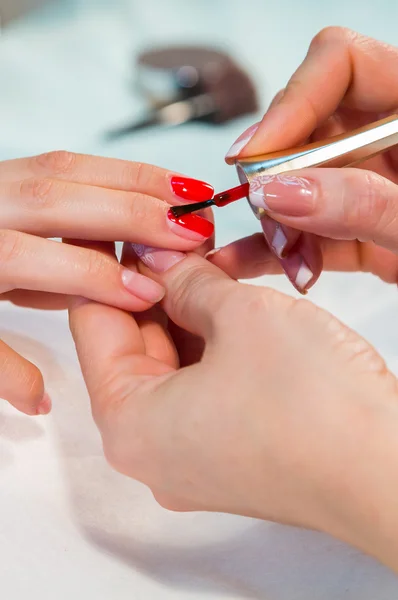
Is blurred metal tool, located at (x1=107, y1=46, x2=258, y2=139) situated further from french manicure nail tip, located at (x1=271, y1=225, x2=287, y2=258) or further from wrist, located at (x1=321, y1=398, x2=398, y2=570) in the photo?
wrist, located at (x1=321, y1=398, x2=398, y2=570)

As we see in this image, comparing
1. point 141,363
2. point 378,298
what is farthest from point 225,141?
point 141,363

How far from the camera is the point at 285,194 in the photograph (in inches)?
19.8

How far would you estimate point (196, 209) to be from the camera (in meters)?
0.58

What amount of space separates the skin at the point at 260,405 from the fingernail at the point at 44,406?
9 cm

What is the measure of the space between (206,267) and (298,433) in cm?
24

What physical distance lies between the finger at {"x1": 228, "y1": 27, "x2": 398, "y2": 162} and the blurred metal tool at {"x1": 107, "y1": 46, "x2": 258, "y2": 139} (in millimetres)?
262

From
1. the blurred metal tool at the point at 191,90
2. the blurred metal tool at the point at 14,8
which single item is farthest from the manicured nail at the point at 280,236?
the blurred metal tool at the point at 14,8

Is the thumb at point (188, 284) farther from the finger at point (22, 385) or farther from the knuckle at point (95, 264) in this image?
the finger at point (22, 385)

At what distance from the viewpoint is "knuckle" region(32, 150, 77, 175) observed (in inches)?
26.6

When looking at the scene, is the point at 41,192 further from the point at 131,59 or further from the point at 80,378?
the point at 131,59

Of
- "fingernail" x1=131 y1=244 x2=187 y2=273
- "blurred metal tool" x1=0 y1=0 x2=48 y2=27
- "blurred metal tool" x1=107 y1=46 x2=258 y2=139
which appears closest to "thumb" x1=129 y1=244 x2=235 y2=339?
"fingernail" x1=131 y1=244 x2=187 y2=273

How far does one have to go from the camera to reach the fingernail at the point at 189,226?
60cm

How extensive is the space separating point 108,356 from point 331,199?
0.24m

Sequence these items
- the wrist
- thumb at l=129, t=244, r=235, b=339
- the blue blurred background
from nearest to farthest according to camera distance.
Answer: the wrist → thumb at l=129, t=244, r=235, b=339 → the blue blurred background
